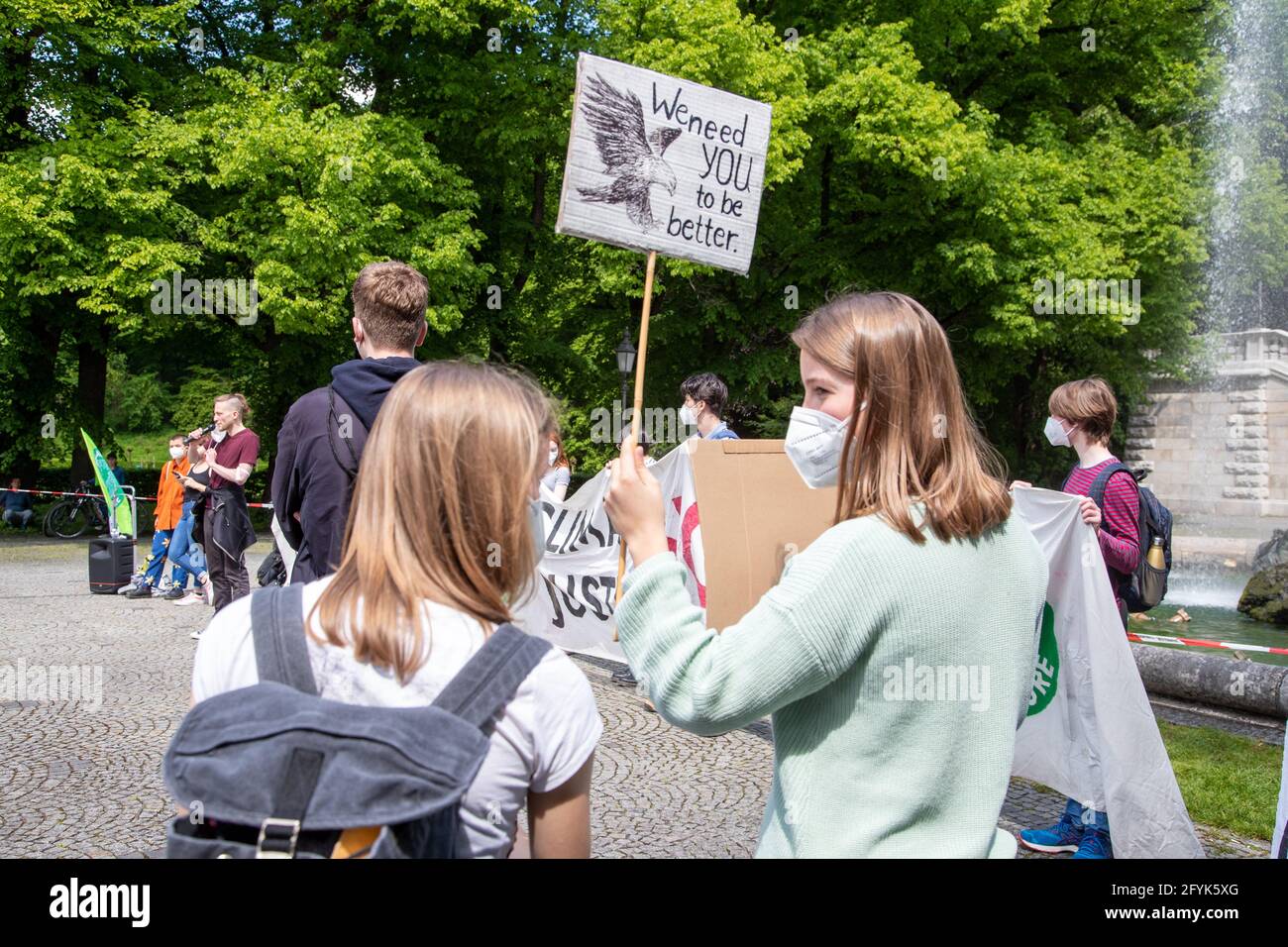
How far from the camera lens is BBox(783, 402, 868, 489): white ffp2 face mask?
2092 mm

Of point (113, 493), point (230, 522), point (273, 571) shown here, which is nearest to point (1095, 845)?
point (273, 571)

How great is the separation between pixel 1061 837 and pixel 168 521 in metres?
10.5

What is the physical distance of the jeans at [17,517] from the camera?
2170 centimetres

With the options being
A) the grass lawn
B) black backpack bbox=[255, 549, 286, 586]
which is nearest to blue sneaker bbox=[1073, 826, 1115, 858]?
the grass lawn

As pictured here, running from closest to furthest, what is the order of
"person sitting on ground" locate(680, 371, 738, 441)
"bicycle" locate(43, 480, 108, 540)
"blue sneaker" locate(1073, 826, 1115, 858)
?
"blue sneaker" locate(1073, 826, 1115, 858), "person sitting on ground" locate(680, 371, 738, 441), "bicycle" locate(43, 480, 108, 540)

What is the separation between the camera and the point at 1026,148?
2278 cm

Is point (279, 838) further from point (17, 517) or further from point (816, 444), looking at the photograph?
point (17, 517)

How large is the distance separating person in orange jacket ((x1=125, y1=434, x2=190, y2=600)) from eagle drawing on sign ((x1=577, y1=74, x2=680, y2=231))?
9635 millimetres

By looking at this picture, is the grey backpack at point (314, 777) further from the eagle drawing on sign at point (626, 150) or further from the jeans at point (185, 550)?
the jeans at point (185, 550)

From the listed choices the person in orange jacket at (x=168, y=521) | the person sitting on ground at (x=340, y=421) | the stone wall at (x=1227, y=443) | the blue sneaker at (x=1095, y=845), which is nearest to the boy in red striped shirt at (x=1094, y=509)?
the blue sneaker at (x=1095, y=845)

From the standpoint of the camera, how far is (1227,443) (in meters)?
31.4

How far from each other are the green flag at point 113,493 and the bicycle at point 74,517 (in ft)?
24.3

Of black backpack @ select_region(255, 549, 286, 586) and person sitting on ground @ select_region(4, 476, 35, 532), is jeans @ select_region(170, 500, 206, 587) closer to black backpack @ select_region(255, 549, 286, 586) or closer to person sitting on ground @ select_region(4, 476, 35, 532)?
black backpack @ select_region(255, 549, 286, 586)

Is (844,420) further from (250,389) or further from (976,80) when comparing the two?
(250,389)
